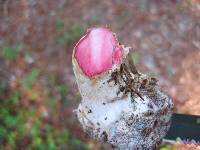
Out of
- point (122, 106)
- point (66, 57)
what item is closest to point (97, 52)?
point (122, 106)

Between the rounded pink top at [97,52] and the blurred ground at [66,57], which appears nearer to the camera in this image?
the rounded pink top at [97,52]

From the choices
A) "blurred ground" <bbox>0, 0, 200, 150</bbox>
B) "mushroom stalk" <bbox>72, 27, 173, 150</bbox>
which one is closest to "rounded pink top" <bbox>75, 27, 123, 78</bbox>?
"mushroom stalk" <bbox>72, 27, 173, 150</bbox>

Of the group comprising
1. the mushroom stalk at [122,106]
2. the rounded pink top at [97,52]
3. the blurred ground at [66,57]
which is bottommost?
the mushroom stalk at [122,106]

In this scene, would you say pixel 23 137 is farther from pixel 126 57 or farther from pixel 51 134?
pixel 126 57

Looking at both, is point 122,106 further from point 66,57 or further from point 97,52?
point 66,57

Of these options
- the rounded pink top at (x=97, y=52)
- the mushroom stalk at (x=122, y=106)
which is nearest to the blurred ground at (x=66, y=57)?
the mushroom stalk at (x=122, y=106)

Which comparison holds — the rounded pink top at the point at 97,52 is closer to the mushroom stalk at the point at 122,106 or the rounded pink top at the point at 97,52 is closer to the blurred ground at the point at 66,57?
the mushroom stalk at the point at 122,106

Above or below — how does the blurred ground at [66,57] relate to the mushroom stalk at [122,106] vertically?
above

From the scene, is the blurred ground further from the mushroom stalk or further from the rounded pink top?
the rounded pink top
